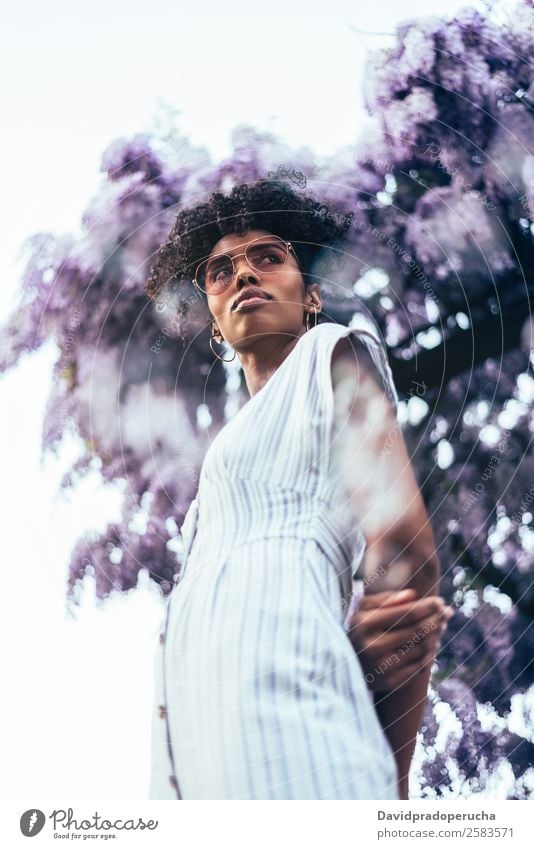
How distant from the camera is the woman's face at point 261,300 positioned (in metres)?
1.70

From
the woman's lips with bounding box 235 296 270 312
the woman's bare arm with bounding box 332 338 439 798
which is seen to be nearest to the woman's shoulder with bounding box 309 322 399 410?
the woman's bare arm with bounding box 332 338 439 798

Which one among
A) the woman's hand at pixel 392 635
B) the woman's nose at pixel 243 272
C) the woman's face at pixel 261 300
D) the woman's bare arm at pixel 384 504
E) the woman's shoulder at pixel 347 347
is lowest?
the woman's hand at pixel 392 635

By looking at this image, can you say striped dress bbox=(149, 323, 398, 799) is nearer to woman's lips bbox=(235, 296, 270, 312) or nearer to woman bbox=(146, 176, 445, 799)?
woman bbox=(146, 176, 445, 799)

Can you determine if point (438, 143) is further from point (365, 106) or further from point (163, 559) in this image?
point (163, 559)

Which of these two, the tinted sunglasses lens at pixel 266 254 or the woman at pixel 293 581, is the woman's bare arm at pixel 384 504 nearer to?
the woman at pixel 293 581

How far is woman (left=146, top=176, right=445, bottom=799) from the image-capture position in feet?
4.85

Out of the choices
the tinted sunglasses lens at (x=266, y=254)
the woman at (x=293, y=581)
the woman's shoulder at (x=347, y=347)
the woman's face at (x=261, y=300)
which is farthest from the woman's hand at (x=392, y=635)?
the tinted sunglasses lens at (x=266, y=254)

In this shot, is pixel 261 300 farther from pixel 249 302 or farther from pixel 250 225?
pixel 250 225

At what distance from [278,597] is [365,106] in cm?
92

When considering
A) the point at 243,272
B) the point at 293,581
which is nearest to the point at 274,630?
the point at 293,581

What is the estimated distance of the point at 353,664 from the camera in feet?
4.94

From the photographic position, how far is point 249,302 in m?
1.71

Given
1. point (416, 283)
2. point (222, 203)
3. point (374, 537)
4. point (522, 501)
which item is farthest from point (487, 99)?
point (374, 537)

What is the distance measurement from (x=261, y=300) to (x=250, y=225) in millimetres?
142
